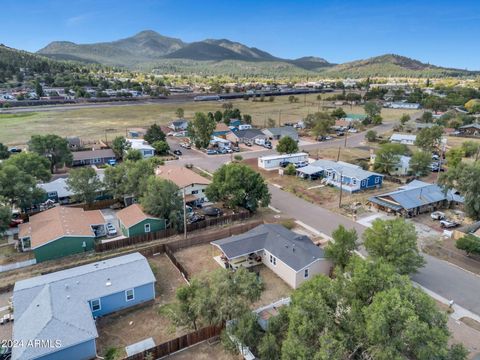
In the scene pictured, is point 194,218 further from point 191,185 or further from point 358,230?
point 358,230

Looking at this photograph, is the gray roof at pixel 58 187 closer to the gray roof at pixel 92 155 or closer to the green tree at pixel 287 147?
the gray roof at pixel 92 155

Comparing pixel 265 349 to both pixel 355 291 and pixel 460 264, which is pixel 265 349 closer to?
pixel 355 291

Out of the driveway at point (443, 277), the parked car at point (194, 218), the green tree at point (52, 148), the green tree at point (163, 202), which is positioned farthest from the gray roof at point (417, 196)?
the green tree at point (52, 148)

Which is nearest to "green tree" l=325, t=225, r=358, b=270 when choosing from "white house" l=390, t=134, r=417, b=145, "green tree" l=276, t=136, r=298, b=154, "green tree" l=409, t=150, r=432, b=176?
"green tree" l=409, t=150, r=432, b=176

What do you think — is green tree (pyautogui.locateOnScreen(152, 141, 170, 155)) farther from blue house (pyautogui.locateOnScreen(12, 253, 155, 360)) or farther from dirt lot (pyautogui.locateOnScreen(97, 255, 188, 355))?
Answer: dirt lot (pyautogui.locateOnScreen(97, 255, 188, 355))

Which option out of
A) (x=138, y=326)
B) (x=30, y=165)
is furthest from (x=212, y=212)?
(x=30, y=165)

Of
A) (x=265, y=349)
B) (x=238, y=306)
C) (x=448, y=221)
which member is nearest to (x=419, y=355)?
(x=265, y=349)
